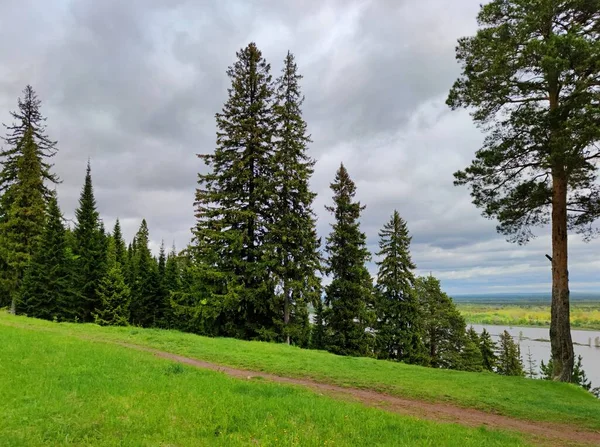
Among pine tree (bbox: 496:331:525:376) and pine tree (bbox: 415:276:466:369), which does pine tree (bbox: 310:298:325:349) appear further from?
pine tree (bbox: 496:331:525:376)

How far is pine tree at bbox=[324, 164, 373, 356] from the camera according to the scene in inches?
1091

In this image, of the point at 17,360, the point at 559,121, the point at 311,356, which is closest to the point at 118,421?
the point at 17,360

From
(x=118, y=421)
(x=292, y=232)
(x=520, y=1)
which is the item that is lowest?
(x=118, y=421)

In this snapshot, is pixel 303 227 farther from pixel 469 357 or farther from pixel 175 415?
pixel 469 357

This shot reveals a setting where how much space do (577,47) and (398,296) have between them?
23.4m

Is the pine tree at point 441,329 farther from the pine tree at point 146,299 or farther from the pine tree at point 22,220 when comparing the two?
the pine tree at point 22,220

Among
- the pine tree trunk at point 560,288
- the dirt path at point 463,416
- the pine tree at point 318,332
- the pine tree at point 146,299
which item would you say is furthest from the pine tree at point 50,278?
the pine tree trunk at point 560,288

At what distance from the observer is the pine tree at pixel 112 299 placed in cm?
3116

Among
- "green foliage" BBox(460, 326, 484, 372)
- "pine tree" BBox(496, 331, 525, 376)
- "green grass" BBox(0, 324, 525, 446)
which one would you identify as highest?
"green grass" BBox(0, 324, 525, 446)

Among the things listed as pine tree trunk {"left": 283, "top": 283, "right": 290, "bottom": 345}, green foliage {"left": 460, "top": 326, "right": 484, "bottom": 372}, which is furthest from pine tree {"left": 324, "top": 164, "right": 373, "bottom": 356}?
green foliage {"left": 460, "top": 326, "right": 484, "bottom": 372}

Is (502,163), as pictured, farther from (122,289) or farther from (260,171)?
(122,289)

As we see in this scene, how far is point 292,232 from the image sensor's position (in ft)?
73.7

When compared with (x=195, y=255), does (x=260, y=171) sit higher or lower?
higher

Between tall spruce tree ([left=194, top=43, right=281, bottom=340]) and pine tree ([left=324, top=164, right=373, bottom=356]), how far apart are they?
7.15 m
